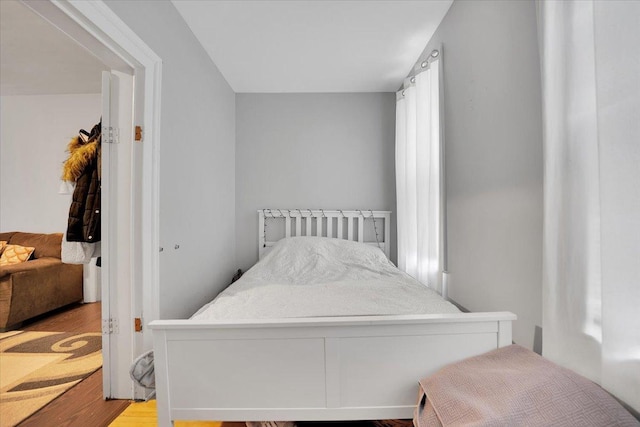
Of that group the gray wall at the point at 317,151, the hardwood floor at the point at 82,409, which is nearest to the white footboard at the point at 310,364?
the hardwood floor at the point at 82,409

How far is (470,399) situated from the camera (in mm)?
840

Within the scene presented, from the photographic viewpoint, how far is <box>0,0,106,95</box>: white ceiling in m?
2.13

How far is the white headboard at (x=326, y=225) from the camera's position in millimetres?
3094

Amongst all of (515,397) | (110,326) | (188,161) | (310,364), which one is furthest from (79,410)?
(515,397)

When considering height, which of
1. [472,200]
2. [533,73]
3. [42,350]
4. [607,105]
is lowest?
[42,350]

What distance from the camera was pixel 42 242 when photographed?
329 cm

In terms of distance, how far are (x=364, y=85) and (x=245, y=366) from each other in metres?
2.79

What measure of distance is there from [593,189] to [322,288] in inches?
54.6

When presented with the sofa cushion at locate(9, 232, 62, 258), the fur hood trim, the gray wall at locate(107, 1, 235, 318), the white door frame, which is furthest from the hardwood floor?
the sofa cushion at locate(9, 232, 62, 258)

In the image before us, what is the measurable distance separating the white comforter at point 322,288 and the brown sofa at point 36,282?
7.52 feet

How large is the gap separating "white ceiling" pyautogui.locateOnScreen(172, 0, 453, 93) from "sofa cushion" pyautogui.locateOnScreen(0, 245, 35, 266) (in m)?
2.93

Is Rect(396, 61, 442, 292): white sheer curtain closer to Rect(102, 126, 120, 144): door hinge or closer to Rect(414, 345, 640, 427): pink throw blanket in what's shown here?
Rect(414, 345, 640, 427): pink throw blanket

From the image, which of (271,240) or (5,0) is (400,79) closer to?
(271,240)

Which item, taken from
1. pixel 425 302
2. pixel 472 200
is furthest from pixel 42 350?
pixel 472 200
